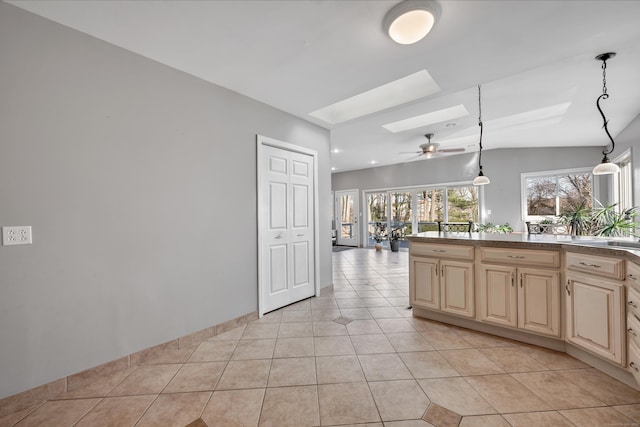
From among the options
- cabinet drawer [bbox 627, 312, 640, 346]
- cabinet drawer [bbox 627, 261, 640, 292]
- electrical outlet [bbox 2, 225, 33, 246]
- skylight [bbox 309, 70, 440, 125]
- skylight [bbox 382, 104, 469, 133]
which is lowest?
cabinet drawer [bbox 627, 312, 640, 346]

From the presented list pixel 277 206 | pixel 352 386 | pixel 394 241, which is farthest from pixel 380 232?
pixel 352 386

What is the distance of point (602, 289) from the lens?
1.88m

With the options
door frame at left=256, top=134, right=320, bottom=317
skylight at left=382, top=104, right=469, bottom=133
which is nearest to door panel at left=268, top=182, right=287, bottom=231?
door frame at left=256, top=134, right=320, bottom=317

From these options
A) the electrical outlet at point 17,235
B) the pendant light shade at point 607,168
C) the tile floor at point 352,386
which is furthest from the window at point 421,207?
the electrical outlet at point 17,235

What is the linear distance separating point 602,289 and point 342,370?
6.27 ft

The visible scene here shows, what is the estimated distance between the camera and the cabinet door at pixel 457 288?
8.46 feet

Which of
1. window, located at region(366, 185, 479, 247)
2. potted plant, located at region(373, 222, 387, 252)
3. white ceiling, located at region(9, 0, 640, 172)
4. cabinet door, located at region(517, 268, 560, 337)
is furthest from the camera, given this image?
potted plant, located at region(373, 222, 387, 252)

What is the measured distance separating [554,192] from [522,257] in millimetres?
5342

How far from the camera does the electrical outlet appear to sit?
1.63 m

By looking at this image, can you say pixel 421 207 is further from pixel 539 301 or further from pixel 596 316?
pixel 596 316

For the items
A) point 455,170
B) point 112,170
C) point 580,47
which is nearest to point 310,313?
point 112,170

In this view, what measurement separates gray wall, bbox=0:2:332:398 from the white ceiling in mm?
282

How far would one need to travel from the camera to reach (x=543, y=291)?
222cm

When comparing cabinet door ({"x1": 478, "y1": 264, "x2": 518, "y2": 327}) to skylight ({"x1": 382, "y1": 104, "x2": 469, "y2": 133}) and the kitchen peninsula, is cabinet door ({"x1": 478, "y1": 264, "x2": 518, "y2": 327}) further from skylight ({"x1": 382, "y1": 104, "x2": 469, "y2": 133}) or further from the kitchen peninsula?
skylight ({"x1": 382, "y1": 104, "x2": 469, "y2": 133})
